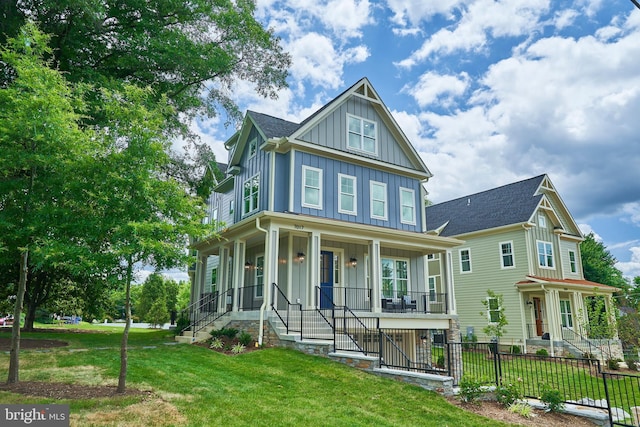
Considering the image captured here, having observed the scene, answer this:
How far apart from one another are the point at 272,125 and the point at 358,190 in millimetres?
4415

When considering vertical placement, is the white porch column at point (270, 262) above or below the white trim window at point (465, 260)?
below

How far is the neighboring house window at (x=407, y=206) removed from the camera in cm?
1744

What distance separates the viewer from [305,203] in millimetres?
14984

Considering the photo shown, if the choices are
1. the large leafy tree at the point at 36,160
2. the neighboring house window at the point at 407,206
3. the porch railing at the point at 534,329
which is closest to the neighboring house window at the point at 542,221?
the porch railing at the point at 534,329

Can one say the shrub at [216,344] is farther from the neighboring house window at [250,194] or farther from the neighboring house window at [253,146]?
the neighboring house window at [253,146]

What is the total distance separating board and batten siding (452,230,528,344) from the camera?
22.4m

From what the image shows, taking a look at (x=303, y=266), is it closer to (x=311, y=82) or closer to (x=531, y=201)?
(x=311, y=82)

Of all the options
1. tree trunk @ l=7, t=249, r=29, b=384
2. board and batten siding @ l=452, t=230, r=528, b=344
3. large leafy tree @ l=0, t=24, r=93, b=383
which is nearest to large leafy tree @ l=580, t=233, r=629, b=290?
board and batten siding @ l=452, t=230, r=528, b=344

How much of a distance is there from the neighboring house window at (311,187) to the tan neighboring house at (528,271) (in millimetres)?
11097

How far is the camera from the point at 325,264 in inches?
624

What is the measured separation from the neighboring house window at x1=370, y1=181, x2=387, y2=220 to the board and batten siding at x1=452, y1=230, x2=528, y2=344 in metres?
10.4

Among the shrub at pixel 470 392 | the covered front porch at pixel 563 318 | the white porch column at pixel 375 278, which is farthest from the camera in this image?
the covered front porch at pixel 563 318

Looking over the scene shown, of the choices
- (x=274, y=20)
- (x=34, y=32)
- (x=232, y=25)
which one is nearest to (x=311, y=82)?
Answer: (x=274, y=20)

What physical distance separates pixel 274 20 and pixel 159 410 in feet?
49.6
